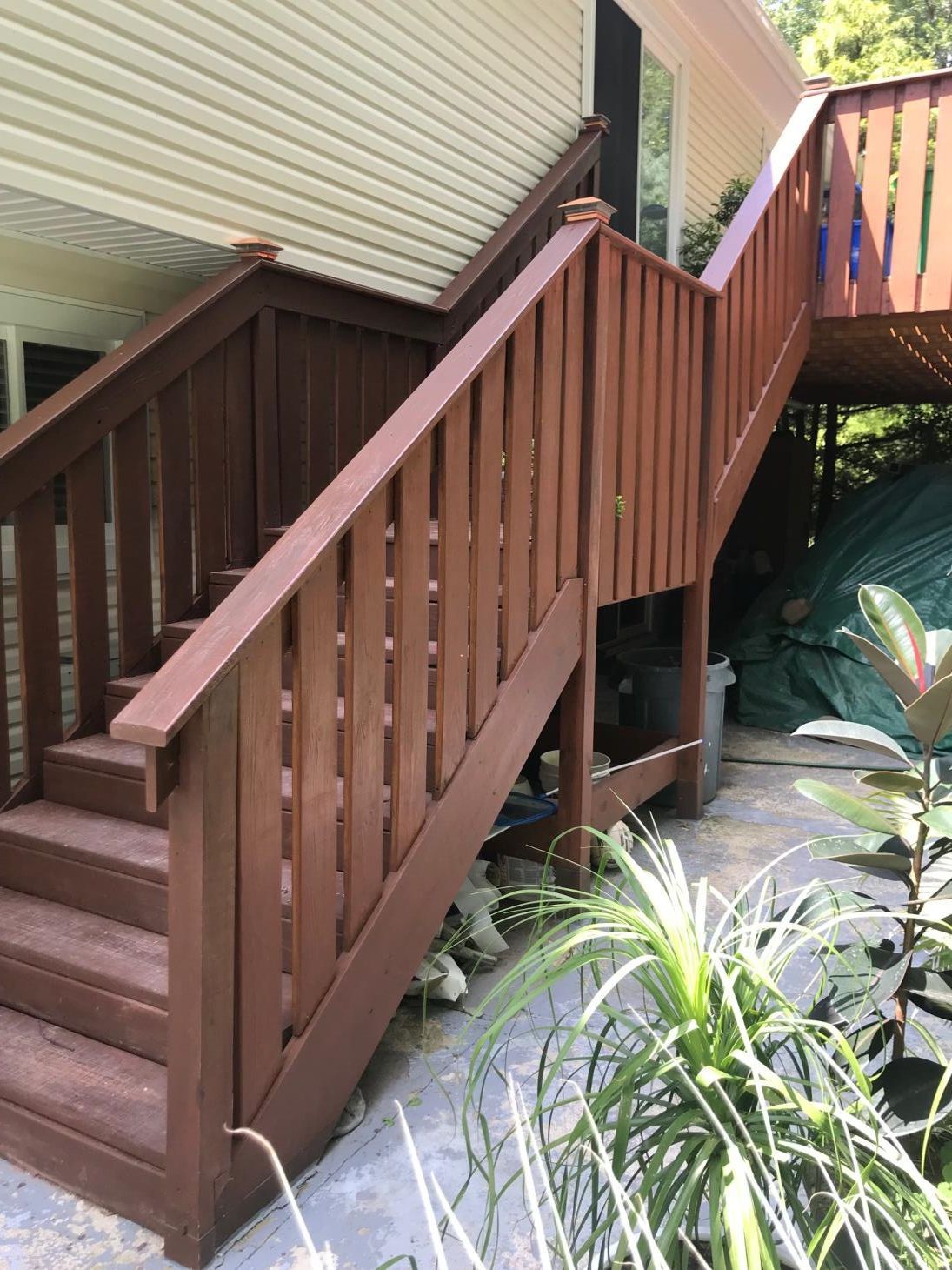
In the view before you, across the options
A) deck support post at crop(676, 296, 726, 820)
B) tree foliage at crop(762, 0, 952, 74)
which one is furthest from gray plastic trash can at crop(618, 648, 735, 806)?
tree foliage at crop(762, 0, 952, 74)

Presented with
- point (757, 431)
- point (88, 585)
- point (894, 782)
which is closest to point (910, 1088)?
point (894, 782)

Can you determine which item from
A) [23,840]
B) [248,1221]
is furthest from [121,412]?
[248,1221]

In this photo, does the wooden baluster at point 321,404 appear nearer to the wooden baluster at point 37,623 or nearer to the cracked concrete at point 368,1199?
the wooden baluster at point 37,623

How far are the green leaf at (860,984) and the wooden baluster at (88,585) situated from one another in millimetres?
2285

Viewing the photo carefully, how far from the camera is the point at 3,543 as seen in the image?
11.4ft

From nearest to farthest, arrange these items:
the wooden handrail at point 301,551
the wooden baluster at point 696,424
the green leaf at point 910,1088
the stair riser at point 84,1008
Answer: the green leaf at point 910,1088
the wooden handrail at point 301,551
the stair riser at point 84,1008
the wooden baluster at point 696,424

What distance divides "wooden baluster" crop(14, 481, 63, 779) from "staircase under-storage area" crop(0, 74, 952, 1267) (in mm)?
11

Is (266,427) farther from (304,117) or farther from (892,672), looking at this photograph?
(892,672)

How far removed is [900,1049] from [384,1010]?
3.58 feet

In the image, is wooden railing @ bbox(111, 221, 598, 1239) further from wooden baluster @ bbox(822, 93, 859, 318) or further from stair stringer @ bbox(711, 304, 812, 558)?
wooden baluster @ bbox(822, 93, 859, 318)

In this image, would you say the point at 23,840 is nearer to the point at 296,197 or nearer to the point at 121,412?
the point at 121,412

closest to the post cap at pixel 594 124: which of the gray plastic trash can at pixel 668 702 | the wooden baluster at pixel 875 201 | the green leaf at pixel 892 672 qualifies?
the wooden baluster at pixel 875 201

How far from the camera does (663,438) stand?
11.9ft

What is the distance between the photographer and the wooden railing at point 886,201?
4.46 metres
